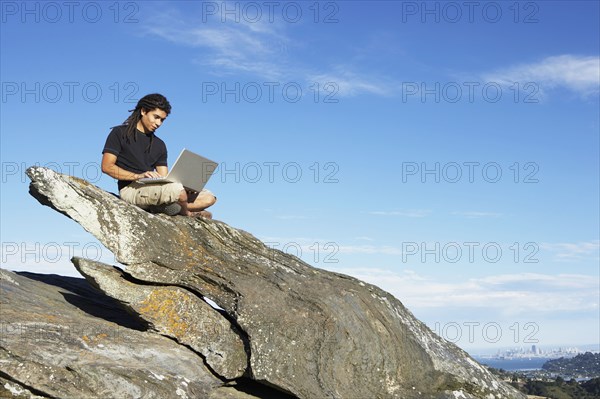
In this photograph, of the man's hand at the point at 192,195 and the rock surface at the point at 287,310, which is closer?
the rock surface at the point at 287,310

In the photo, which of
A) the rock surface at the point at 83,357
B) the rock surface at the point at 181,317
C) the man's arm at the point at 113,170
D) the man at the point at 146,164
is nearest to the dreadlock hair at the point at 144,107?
the man at the point at 146,164

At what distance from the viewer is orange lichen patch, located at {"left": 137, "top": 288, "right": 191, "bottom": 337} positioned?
1407 centimetres

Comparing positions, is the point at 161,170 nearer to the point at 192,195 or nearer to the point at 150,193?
the point at 192,195

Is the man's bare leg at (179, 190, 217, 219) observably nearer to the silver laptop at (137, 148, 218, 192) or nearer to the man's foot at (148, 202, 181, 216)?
the man's foot at (148, 202, 181, 216)

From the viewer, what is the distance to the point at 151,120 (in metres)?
15.7

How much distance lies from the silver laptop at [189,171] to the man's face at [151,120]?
1.53 m

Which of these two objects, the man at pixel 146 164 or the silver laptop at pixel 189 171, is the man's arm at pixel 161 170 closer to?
the man at pixel 146 164

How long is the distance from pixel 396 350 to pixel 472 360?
6.97 ft

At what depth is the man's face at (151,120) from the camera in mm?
15625

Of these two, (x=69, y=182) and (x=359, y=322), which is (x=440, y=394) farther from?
(x=69, y=182)

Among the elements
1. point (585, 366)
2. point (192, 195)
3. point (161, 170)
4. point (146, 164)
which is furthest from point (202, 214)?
point (585, 366)

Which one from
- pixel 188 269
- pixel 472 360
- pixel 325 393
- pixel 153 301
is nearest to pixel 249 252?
pixel 188 269

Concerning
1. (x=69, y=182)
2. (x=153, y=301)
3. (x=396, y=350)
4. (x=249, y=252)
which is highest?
(x=69, y=182)

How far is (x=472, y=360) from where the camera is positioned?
603 inches
